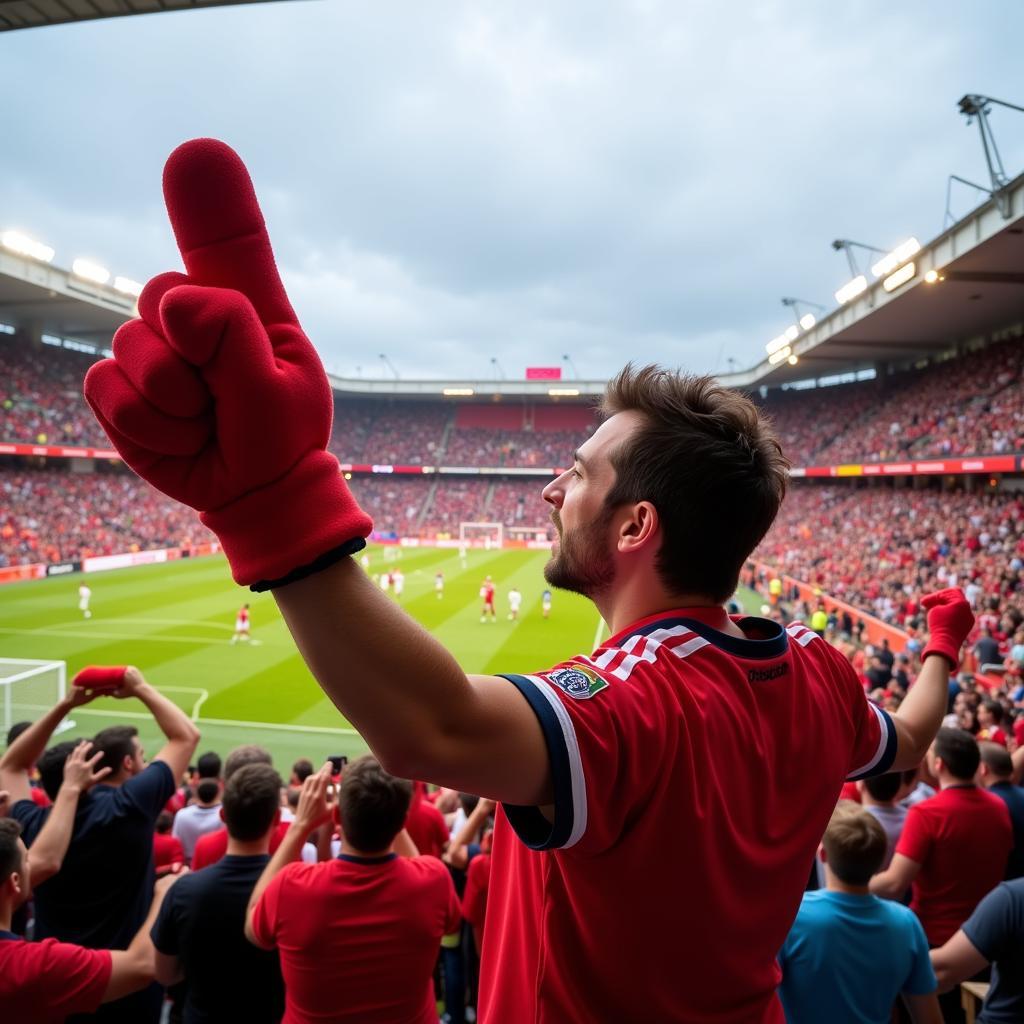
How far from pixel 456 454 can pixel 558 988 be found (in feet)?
205

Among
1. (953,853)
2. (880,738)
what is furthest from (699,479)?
(953,853)

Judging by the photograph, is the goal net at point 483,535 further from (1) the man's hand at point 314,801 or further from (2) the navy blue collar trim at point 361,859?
(2) the navy blue collar trim at point 361,859

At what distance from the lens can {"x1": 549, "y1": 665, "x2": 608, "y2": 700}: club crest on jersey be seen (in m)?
1.26

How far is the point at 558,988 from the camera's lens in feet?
4.61

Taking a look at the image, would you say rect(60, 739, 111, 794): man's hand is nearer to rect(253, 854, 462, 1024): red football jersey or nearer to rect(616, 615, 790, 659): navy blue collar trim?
rect(253, 854, 462, 1024): red football jersey

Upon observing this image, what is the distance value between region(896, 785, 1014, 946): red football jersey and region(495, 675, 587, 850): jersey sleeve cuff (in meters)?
4.25

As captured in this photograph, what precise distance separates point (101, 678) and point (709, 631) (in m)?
3.52

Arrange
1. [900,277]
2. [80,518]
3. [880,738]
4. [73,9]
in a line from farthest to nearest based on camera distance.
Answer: [80,518] → [900,277] → [73,9] → [880,738]

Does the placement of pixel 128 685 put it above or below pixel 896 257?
below

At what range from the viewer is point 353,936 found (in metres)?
2.87

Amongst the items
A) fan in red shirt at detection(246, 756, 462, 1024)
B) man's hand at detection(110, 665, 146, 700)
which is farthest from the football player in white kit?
fan in red shirt at detection(246, 756, 462, 1024)

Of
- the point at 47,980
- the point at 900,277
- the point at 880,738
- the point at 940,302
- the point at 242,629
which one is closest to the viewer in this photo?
the point at 880,738

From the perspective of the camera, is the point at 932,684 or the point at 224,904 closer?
the point at 932,684

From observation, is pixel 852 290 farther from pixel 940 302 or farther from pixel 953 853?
pixel 953 853
